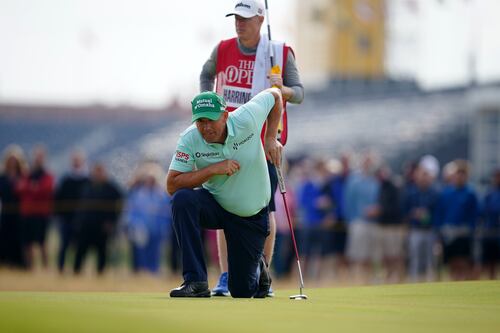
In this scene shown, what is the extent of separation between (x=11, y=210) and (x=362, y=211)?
600cm

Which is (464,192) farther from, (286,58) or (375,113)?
(375,113)

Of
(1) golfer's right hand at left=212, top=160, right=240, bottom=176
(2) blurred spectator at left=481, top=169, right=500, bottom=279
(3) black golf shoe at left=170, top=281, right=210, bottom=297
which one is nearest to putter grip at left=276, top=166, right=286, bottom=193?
(1) golfer's right hand at left=212, top=160, right=240, bottom=176

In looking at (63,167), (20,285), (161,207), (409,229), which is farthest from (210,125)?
(63,167)

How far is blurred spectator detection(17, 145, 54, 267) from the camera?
70.9ft

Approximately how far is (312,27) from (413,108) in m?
13.8

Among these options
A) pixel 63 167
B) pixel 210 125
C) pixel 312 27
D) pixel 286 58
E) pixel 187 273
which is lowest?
pixel 187 273

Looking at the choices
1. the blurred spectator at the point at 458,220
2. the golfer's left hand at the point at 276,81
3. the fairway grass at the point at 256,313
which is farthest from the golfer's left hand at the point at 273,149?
the blurred spectator at the point at 458,220

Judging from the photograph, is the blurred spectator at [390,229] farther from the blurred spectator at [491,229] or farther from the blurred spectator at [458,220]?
the blurred spectator at [491,229]

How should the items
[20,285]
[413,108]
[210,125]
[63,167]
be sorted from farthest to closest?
[63,167], [413,108], [20,285], [210,125]

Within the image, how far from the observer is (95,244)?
70.5ft

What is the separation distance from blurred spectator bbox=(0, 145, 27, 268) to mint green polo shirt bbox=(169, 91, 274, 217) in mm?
12078

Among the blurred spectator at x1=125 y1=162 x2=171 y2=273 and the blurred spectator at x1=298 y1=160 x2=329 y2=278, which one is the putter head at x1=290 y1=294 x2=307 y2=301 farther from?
the blurred spectator at x1=125 y1=162 x2=171 y2=273

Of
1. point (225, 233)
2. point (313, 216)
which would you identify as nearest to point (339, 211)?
point (313, 216)

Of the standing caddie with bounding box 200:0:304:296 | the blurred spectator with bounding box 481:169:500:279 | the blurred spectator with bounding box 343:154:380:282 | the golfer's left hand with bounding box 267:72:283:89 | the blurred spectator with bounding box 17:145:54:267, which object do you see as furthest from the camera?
the blurred spectator with bounding box 17:145:54:267
